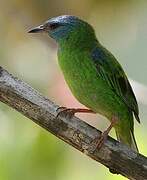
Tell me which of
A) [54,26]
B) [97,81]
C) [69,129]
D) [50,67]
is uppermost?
[54,26]

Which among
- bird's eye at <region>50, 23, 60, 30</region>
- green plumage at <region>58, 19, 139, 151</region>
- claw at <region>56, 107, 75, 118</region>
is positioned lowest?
claw at <region>56, 107, 75, 118</region>

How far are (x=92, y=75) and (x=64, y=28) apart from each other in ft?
1.13

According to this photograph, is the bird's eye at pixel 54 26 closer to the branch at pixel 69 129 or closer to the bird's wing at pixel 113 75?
the bird's wing at pixel 113 75

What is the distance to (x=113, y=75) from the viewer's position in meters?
4.05

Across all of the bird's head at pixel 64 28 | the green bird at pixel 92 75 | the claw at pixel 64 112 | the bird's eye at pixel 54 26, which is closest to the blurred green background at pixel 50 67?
the green bird at pixel 92 75

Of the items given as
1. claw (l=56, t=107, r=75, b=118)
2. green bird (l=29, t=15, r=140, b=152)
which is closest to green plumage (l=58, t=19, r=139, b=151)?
green bird (l=29, t=15, r=140, b=152)

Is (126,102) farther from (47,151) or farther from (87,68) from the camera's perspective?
(47,151)

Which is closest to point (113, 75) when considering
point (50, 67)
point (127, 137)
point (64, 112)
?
point (127, 137)

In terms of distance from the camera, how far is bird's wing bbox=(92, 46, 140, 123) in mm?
4023

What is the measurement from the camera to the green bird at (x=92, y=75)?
157 inches

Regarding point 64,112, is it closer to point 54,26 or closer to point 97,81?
point 97,81

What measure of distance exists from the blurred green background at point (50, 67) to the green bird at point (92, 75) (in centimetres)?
53

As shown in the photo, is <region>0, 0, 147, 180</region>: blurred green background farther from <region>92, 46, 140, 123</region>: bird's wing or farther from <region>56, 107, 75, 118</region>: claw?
<region>56, 107, 75, 118</region>: claw

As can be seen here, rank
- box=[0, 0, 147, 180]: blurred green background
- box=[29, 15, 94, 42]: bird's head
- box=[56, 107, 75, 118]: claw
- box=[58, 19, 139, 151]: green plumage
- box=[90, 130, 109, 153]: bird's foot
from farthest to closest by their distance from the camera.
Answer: box=[0, 0, 147, 180]: blurred green background < box=[29, 15, 94, 42]: bird's head < box=[58, 19, 139, 151]: green plumage < box=[56, 107, 75, 118]: claw < box=[90, 130, 109, 153]: bird's foot
